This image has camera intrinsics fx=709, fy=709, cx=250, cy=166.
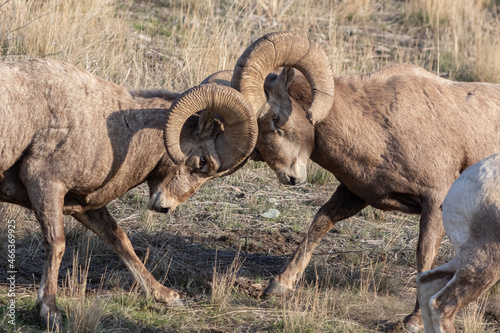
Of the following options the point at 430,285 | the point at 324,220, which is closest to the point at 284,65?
the point at 324,220

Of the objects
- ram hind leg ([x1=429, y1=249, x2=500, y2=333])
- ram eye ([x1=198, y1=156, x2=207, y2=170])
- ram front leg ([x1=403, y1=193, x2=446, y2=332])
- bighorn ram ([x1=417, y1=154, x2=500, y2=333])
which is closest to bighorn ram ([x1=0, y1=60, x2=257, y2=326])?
ram eye ([x1=198, y1=156, x2=207, y2=170])

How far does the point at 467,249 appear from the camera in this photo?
14.4ft

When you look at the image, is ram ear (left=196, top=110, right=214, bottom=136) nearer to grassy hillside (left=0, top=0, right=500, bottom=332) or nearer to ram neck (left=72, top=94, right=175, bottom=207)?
ram neck (left=72, top=94, right=175, bottom=207)

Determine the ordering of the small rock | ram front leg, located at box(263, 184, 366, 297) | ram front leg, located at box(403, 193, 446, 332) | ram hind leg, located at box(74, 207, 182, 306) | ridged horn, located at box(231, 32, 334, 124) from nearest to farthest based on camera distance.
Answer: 1. ridged horn, located at box(231, 32, 334, 124)
2. ram front leg, located at box(403, 193, 446, 332)
3. ram hind leg, located at box(74, 207, 182, 306)
4. ram front leg, located at box(263, 184, 366, 297)
5. the small rock

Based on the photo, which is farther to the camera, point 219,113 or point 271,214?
point 271,214

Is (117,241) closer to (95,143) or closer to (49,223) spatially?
(49,223)

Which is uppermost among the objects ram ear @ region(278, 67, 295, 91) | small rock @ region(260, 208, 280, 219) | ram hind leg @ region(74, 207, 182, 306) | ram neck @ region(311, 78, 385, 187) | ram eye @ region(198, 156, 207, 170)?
ram ear @ region(278, 67, 295, 91)

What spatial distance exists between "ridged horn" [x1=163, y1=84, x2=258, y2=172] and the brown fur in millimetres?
437

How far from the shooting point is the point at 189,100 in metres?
5.17

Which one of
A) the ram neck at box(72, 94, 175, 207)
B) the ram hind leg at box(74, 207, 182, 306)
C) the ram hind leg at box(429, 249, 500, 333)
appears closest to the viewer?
the ram hind leg at box(429, 249, 500, 333)

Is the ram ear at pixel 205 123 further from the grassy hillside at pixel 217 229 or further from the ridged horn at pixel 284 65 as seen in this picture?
the grassy hillside at pixel 217 229

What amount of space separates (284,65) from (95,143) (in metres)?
1.60

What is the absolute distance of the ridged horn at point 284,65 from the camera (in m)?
5.48

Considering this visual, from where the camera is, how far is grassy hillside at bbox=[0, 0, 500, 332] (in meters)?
5.42
